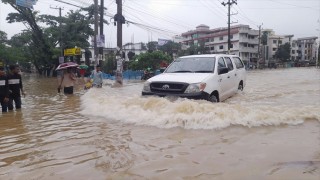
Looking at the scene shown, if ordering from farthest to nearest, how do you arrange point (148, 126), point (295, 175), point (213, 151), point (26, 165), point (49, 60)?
1. point (49, 60)
2. point (148, 126)
3. point (213, 151)
4. point (26, 165)
5. point (295, 175)

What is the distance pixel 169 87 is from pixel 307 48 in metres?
101

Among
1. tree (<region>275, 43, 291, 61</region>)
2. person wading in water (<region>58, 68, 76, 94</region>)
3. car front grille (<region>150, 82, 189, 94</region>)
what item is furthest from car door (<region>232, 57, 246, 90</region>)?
tree (<region>275, 43, 291, 61</region>)

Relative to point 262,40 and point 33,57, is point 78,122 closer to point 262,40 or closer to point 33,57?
point 33,57

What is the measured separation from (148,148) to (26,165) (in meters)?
1.66

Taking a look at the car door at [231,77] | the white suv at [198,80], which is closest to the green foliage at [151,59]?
the white suv at [198,80]

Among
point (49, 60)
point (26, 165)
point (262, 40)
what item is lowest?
point (26, 165)

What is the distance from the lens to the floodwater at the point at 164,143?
3.73 meters

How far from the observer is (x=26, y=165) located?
410 centimetres

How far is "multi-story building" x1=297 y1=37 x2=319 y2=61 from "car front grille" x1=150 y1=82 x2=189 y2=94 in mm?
95864

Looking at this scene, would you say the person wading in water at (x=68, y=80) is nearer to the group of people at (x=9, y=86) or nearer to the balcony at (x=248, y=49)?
the group of people at (x=9, y=86)

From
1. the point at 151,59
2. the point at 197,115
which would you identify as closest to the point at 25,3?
the point at 151,59

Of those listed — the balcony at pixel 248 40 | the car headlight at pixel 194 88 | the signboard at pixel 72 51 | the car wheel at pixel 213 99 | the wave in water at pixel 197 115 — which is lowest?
the wave in water at pixel 197 115

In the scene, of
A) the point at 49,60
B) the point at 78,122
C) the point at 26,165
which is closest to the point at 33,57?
the point at 49,60

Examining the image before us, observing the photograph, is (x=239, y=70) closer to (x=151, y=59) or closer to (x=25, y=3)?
(x=25, y=3)
